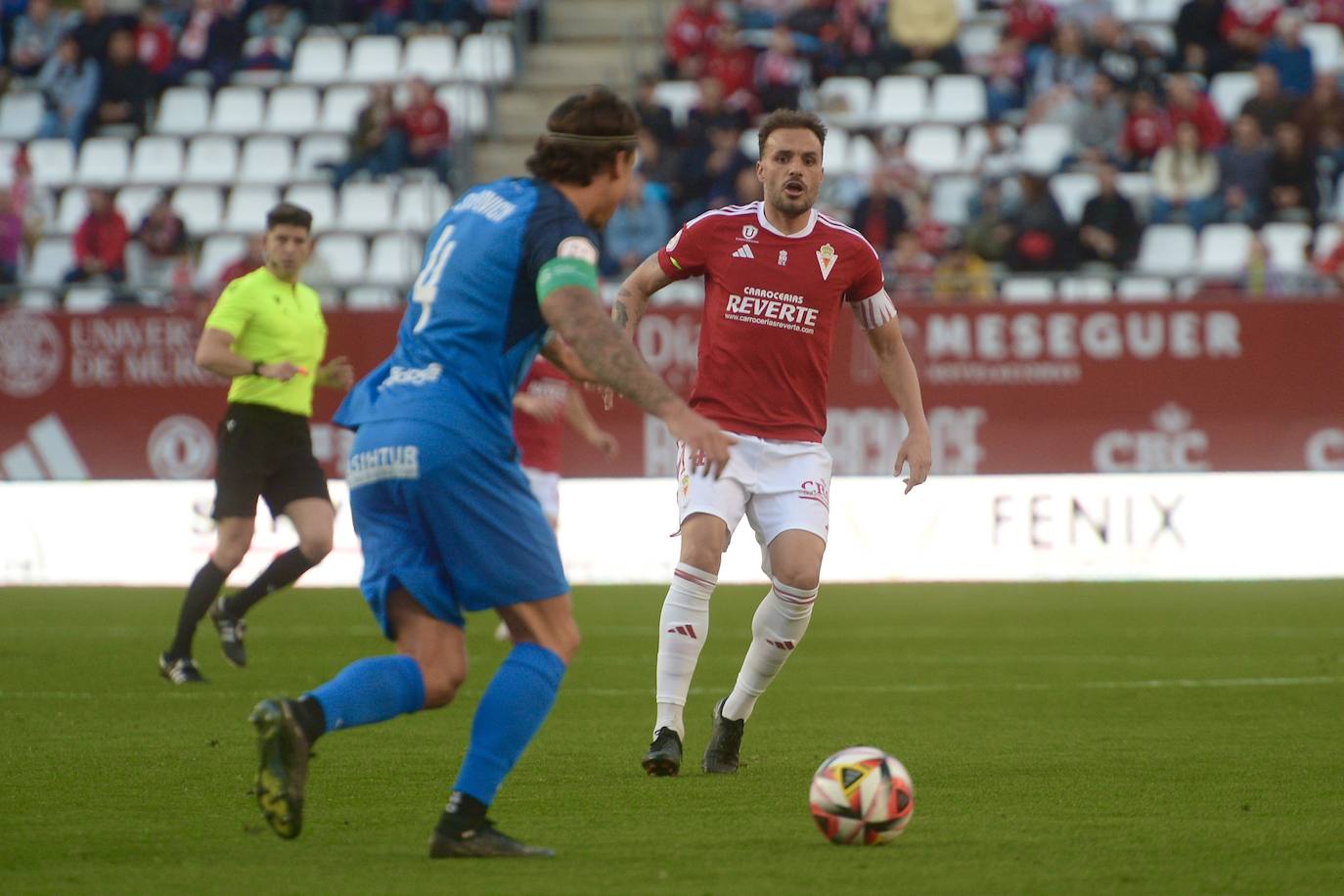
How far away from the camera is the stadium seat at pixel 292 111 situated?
23359mm

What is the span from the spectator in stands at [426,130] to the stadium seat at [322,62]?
2418 millimetres

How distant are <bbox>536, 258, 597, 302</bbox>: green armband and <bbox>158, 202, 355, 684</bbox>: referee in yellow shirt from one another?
5.54 m

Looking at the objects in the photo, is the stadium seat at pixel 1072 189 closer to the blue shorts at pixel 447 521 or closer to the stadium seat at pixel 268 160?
the stadium seat at pixel 268 160

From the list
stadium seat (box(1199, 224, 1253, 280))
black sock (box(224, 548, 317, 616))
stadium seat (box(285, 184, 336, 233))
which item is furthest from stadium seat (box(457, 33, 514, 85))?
black sock (box(224, 548, 317, 616))

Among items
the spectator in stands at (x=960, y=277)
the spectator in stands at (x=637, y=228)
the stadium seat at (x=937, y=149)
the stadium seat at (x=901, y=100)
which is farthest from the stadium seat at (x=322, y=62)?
the spectator in stands at (x=960, y=277)

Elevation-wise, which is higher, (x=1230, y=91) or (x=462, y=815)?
(x=1230, y=91)

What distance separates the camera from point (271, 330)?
10891 millimetres

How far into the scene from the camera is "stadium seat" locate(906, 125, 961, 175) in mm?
21250

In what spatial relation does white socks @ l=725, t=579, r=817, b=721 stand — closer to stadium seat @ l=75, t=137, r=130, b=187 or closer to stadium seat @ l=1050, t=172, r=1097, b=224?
stadium seat @ l=1050, t=172, r=1097, b=224

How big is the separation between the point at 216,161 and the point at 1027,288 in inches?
359

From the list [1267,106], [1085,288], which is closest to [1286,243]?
[1267,106]

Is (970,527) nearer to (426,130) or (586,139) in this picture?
(426,130)

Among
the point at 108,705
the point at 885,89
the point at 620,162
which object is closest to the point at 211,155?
the point at 885,89

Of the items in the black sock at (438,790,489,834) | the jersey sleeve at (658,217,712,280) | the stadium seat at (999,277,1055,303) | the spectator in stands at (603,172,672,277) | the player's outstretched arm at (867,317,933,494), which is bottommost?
the stadium seat at (999,277,1055,303)
